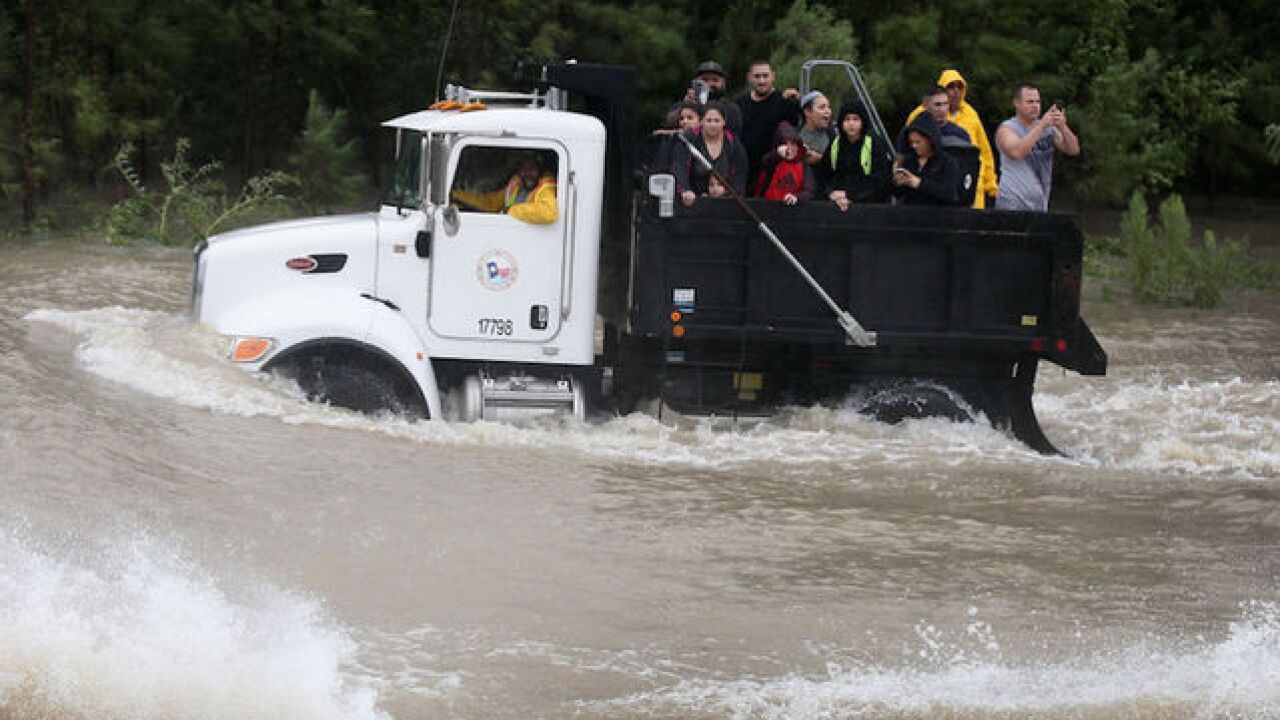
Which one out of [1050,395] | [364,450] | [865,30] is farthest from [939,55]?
[364,450]

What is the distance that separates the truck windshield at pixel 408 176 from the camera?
1134 centimetres

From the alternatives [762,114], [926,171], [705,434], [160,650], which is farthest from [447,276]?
[160,650]

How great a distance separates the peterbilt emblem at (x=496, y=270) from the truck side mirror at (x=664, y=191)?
990 mm

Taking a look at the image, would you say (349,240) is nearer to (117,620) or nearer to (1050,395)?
(117,620)

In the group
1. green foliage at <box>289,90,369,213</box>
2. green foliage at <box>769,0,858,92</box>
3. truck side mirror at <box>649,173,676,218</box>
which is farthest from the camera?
green foliage at <box>289,90,369,213</box>

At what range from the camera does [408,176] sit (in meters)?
11.5

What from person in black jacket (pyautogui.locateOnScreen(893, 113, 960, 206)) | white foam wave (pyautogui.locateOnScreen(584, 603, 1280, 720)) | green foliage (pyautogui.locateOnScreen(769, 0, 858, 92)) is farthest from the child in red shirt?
green foliage (pyautogui.locateOnScreen(769, 0, 858, 92))

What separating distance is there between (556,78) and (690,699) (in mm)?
5389

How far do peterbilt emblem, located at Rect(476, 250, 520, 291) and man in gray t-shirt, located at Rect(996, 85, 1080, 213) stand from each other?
3167mm

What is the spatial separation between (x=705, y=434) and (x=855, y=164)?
6.30ft

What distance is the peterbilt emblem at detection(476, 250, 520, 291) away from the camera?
36.9 feet

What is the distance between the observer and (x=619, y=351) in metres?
11.6

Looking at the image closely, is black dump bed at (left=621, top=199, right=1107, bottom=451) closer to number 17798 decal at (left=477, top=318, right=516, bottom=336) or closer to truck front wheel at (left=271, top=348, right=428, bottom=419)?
number 17798 decal at (left=477, top=318, right=516, bottom=336)

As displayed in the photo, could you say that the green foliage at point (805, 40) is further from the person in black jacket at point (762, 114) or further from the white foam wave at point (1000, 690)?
the white foam wave at point (1000, 690)
